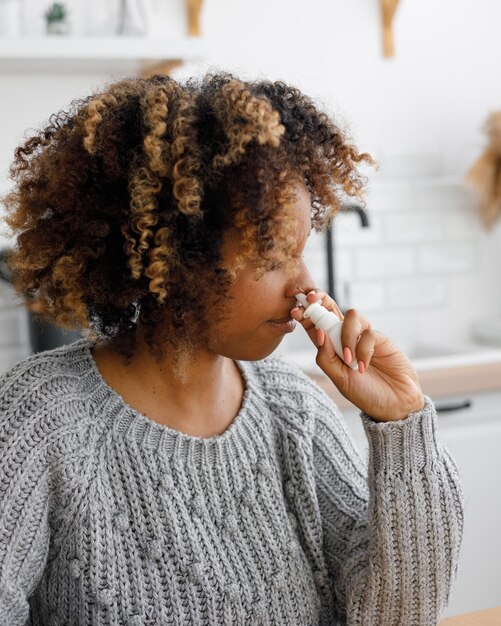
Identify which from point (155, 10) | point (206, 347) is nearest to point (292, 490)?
point (206, 347)

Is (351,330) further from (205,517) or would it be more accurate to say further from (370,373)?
(205,517)

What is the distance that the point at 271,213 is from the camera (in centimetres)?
97

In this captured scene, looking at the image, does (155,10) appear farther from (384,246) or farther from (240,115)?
(240,115)

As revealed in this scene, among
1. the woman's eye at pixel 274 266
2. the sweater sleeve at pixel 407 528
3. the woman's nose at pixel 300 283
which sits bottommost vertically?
the sweater sleeve at pixel 407 528

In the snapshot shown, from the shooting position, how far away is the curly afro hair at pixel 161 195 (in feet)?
3.14

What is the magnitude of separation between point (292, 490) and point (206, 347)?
8.6 inches

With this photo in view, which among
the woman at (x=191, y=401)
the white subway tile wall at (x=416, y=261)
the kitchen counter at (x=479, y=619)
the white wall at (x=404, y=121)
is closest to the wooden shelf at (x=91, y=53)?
the white wall at (x=404, y=121)

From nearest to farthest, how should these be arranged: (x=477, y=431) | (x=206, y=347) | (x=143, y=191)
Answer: (x=143, y=191) → (x=206, y=347) → (x=477, y=431)

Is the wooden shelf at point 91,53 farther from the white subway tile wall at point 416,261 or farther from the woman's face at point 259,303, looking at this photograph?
the woman's face at point 259,303

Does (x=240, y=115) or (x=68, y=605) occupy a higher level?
(x=240, y=115)

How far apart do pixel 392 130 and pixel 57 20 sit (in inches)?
39.5

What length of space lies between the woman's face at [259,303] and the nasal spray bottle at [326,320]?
0.8 inches

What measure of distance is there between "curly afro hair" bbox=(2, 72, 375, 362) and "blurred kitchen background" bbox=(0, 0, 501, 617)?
1.04 metres

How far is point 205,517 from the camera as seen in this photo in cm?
108
